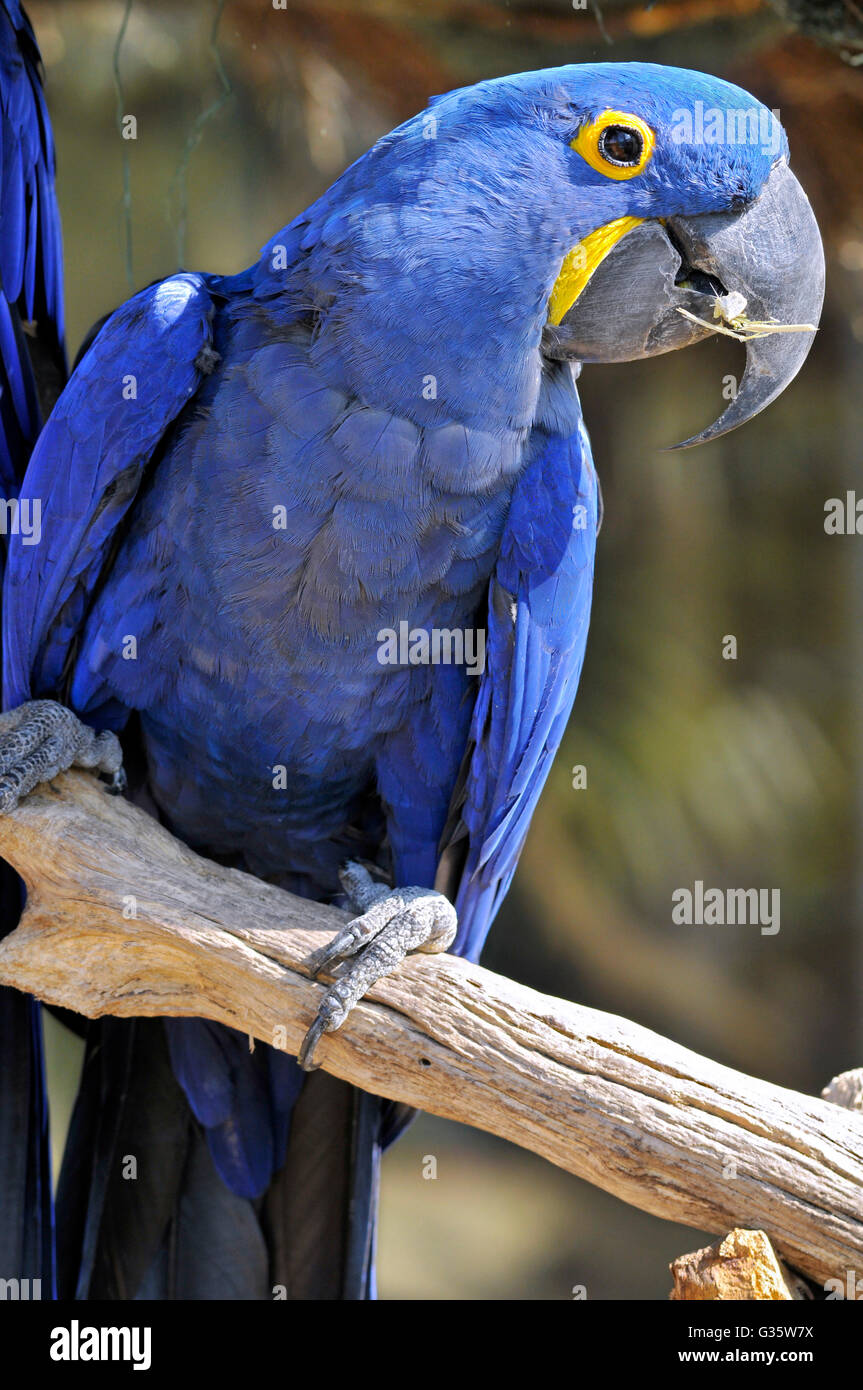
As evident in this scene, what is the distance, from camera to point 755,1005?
305cm

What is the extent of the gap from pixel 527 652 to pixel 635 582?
1.51 meters

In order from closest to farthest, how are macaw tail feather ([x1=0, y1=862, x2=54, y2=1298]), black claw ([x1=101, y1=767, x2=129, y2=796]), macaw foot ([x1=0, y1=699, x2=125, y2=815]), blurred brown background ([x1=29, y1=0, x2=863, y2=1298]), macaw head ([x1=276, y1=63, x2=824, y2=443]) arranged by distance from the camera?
macaw head ([x1=276, y1=63, x2=824, y2=443])
macaw foot ([x1=0, y1=699, x2=125, y2=815])
black claw ([x1=101, y1=767, x2=129, y2=796])
macaw tail feather ([x1=0, y1=862, x2=54, y2=1298])
blurred brown background ([x1=29, y1=0, x2=863, y2=1298])

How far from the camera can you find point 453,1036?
4.83 feet

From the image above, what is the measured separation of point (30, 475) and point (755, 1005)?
2.24 metres

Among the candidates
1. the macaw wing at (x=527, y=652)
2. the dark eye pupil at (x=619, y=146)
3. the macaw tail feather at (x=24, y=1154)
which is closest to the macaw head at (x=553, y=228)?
the dark eye pupil at (x=619, y=146)

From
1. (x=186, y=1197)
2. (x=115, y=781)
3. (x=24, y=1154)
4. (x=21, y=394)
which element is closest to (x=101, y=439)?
(x=21, y=394)

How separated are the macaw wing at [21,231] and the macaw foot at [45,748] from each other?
379mm

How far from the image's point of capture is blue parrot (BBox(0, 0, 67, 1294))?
5.85ft

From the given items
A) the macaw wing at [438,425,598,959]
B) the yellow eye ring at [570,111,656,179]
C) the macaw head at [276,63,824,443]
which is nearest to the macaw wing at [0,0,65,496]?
the macaw head at [276,63,824,443]

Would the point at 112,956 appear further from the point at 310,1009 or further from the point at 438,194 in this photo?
the point at 438,194

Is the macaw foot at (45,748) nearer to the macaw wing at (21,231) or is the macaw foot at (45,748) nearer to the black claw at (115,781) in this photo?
the black claw at (115,781)

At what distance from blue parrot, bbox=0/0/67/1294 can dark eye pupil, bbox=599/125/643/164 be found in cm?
90

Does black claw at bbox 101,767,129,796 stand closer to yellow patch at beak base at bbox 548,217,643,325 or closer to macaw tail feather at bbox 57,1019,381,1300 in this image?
macaw tail feather at bbox 57,1019,381,1300

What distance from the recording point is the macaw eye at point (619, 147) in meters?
1.43
